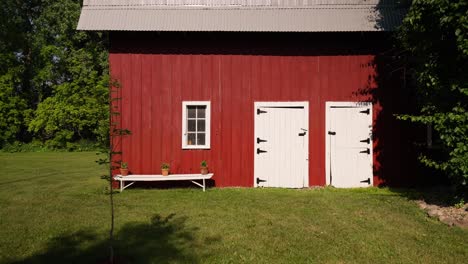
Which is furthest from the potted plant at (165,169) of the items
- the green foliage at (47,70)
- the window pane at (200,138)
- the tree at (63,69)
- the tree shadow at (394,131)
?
the green foliage at (47,70)

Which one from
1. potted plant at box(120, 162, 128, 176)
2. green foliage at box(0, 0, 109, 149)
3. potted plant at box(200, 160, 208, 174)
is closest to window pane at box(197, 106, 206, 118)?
potted plant at box(200, 160, 208, 174)

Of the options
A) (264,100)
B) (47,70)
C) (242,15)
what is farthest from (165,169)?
(47,70)

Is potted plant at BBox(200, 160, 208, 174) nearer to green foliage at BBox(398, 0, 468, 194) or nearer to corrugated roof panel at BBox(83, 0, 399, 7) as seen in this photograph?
corrugated roof panel at BBox(83, 0, 399, 7)

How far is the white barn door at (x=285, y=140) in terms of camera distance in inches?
416

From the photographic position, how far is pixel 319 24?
10219 millimetres

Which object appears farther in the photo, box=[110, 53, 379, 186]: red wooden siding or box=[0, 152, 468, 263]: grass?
box=[110, 53, 379, 186]: red wooden siding

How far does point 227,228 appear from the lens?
6.60 meters

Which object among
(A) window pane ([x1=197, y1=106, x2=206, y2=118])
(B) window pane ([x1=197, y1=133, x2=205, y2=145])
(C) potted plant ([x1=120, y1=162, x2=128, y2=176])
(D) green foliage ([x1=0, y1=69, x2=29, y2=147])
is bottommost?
(C) potted plant ([x1=120, y1=162, x2=128, y2=176])

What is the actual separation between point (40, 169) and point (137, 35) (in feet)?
25.0

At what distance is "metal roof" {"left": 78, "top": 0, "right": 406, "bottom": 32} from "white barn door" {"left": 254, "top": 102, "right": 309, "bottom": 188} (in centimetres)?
202

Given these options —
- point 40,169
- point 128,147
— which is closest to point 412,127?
point 128,147

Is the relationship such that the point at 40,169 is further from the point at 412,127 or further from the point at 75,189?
the point at 412,127

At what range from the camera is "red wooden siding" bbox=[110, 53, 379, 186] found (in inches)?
416

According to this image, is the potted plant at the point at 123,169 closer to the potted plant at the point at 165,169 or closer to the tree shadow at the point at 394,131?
the potted plant at the point at 165,169
